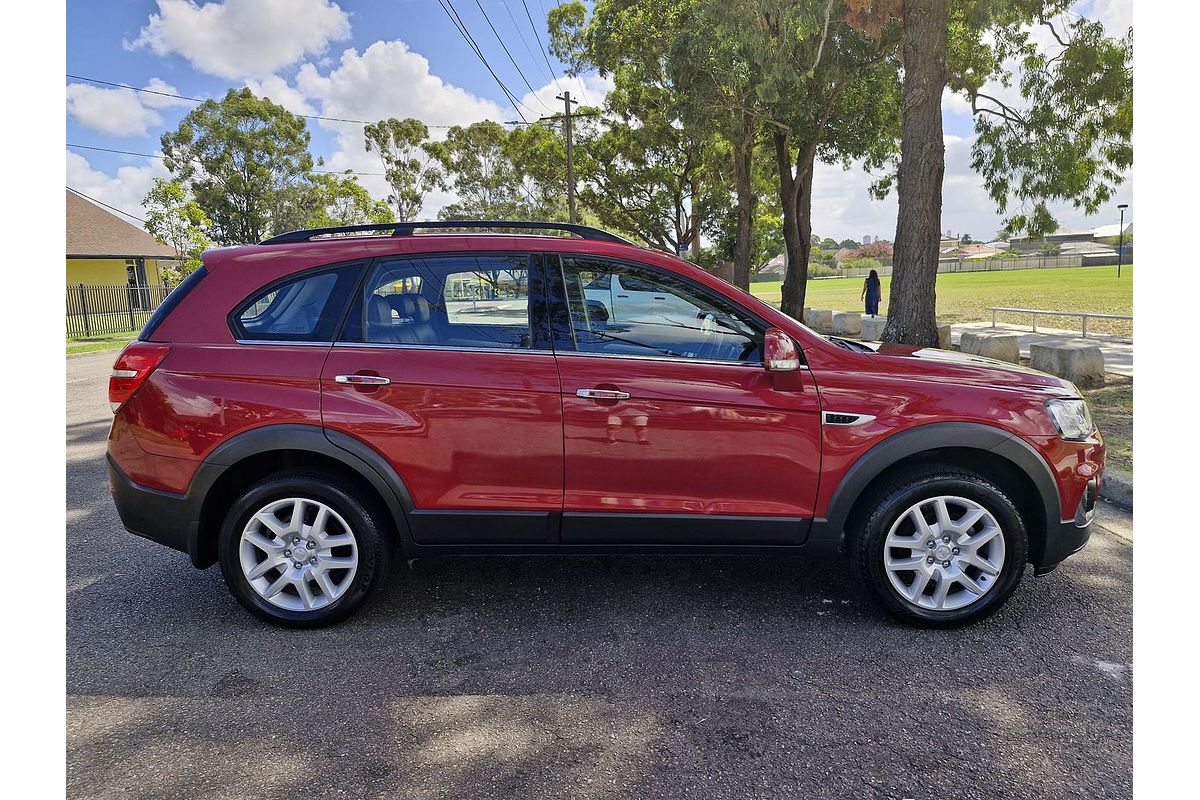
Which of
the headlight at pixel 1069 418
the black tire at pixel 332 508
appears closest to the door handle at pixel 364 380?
the black tire at pixel 332 508

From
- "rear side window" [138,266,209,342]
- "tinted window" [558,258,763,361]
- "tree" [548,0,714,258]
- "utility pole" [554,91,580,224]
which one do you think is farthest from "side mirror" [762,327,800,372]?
"utility pole" [554,91,580,224]

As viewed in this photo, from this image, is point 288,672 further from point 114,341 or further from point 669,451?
point 114,341

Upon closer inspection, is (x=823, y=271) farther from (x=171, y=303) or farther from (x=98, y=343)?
(x=171, y=303)

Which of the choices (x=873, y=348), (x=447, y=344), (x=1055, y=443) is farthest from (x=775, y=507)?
(x=447, y=344)

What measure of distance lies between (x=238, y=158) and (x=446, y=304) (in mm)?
50572

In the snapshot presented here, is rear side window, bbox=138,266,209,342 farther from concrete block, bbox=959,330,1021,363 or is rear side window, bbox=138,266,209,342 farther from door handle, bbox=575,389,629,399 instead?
concrete block, bbox=959,330,1021,363

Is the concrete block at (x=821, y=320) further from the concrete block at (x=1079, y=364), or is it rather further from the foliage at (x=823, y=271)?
the foliage at (x=823, y=271)

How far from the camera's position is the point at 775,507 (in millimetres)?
3494

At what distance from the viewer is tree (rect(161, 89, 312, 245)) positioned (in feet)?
150

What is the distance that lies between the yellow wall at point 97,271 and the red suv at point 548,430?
3183 cm

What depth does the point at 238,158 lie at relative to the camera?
46969 mm

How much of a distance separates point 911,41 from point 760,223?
31449 mm

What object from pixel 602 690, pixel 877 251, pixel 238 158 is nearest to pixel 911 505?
pixel 602 690

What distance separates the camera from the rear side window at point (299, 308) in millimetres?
3527
